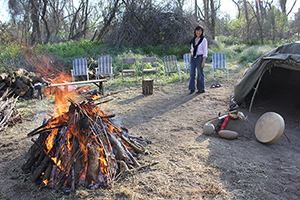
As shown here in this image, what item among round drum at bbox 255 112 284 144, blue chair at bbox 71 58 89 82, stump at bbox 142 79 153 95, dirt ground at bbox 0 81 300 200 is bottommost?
dirt ground at bbox 0 81 300 200

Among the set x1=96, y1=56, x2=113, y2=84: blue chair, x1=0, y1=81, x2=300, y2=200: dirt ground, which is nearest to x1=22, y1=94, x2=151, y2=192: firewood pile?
x1=0, y1=81, x2=300, y2=200: dirt ground

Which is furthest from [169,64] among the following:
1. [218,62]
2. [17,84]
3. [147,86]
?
[17,84]

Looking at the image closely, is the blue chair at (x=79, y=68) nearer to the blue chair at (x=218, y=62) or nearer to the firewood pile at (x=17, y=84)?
the firewood pile at (x=17, y=84)

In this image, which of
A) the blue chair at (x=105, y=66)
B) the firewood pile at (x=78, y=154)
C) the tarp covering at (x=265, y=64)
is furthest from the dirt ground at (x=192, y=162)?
the blue chair at (x=105, y=66)

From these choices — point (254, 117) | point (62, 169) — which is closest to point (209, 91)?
point (254, 117)

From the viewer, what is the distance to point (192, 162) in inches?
119

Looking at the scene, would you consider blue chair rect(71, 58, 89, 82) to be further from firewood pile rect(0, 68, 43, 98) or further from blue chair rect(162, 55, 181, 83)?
blue chair rect(162, 55, 181, 83)

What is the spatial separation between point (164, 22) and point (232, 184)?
485 inches

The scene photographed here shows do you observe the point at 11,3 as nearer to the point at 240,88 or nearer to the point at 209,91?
the point at 209,91

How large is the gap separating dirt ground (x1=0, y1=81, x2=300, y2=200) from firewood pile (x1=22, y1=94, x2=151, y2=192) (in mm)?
130

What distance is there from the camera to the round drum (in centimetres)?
347

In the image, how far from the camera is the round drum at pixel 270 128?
347cm

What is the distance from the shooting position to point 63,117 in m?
2.81

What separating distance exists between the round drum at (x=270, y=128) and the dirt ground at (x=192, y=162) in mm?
132
